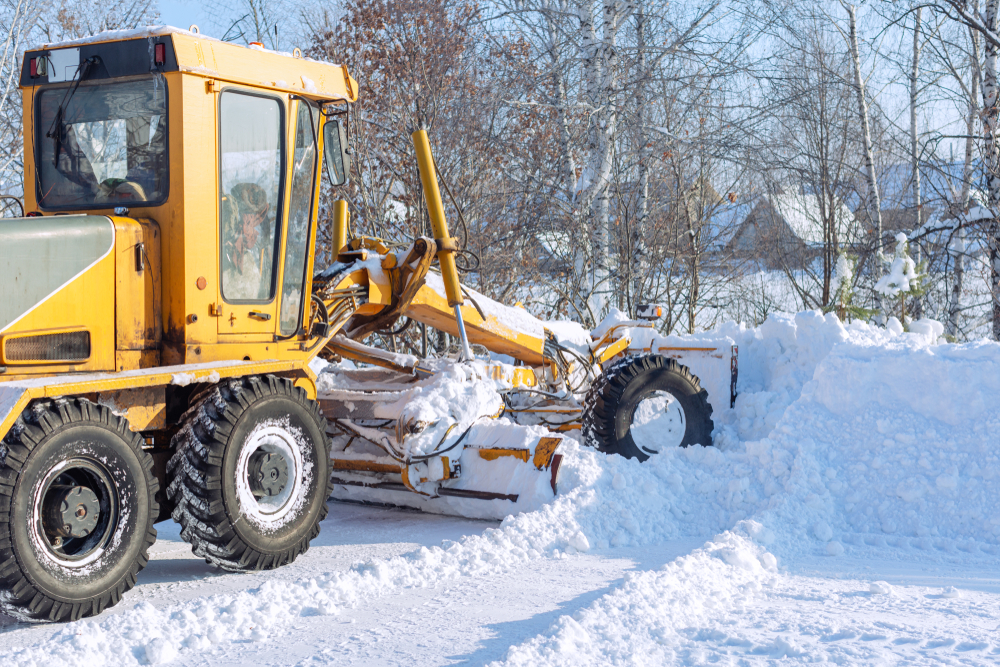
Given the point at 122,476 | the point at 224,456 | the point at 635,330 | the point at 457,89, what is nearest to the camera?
the point at 122,476

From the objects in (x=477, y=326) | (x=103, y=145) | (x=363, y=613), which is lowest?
(x=363, y=613)

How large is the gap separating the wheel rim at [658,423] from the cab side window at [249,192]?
3.07 m

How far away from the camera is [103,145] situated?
4.88 meters

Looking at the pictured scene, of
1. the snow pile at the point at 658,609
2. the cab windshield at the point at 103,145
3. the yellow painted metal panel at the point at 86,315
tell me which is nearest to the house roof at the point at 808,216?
the snow pile at the point at 658,609

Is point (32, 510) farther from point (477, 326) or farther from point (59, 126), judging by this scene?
point (477, 326)

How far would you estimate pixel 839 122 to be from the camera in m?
17.8

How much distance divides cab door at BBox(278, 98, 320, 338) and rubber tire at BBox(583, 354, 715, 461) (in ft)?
7.87

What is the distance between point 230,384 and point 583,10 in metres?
9.73

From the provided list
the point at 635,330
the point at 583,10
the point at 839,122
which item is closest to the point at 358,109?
the point at 583,10

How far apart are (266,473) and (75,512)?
1.13 m

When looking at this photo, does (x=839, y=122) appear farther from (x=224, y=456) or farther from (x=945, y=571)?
(x=224, y=456)

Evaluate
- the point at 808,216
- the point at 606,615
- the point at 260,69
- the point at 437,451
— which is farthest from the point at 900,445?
the point at 808,216

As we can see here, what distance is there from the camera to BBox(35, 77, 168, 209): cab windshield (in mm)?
4770

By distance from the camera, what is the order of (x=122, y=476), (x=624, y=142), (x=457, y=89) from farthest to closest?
(x=624, y=142) → (x=457, y=89) → (x=122, y=476)
